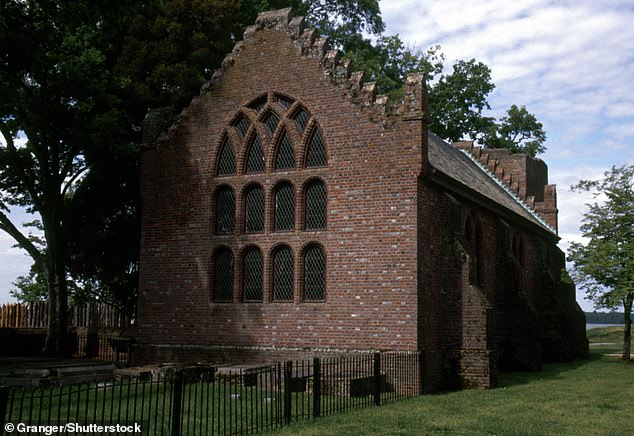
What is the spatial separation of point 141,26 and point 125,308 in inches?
442

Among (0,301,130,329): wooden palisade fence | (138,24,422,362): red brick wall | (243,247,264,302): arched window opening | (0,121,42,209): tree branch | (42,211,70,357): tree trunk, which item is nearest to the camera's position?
(138,24,422,362): red brick wall

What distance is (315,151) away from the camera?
1997cm

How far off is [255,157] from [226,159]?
1030 mm

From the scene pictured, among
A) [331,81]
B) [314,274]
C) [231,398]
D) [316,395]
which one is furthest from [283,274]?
[231,398]

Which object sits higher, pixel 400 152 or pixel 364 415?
pixel 400 152

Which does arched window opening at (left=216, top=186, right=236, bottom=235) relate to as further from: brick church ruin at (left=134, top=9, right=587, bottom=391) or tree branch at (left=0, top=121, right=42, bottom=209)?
tree branch at (left=0, top=121, right=42, bottom=209)

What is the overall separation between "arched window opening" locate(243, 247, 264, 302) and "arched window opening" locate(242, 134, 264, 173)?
2.38 metres

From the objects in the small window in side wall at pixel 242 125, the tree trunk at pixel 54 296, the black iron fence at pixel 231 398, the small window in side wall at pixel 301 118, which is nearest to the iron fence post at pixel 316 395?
the black iron fence at pixel 231 398

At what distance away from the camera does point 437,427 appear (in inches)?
484

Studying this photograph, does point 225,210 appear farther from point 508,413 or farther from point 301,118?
point 508,413

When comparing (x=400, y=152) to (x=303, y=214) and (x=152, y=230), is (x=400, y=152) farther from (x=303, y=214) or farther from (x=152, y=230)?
(x=152, y=230)

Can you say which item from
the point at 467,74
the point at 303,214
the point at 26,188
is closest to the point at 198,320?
the point at 303,214

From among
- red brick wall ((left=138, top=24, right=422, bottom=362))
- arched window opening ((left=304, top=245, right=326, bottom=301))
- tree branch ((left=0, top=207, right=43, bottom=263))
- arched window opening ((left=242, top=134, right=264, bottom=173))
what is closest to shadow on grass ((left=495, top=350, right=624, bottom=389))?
red brick wall ((left=138, top=24, right=422, bottom=362))

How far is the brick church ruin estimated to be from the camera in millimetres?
18375
